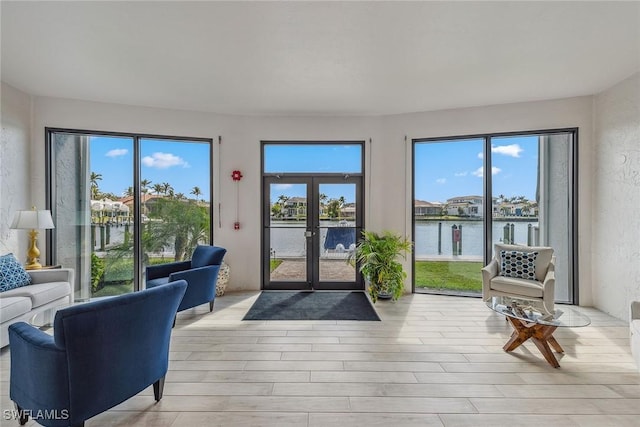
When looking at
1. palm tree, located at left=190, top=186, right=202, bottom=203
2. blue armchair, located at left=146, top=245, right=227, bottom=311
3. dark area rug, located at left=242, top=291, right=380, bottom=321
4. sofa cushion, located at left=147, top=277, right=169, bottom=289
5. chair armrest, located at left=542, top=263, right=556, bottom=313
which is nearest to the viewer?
chair armrest, located at left=542, top=263, right=556, bottom=313

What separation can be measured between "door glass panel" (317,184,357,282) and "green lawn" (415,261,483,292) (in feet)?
3.99

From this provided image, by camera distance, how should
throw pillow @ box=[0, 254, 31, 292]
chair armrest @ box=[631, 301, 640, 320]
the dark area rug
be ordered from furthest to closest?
the dark area rug < throw pillow @ box=[0, 254, 31, 292] < chair armrest @ box=[631, 301, 640, 320]

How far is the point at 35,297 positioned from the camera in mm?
3025

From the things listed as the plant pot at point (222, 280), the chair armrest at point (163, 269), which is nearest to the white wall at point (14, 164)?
the chair armrest at point (163, 269)

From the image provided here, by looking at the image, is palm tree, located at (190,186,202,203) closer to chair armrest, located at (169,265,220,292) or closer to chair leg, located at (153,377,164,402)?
chair armrest, located at (169,265,220,292)

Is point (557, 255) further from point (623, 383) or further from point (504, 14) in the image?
point (504, 14)

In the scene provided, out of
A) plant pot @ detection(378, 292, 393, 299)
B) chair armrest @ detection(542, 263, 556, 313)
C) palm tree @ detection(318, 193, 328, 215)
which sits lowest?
plant pot @ detection(378, 292, 393, 299)

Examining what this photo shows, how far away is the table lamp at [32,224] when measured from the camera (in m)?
3.44

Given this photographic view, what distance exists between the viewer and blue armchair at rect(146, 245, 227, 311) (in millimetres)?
3549

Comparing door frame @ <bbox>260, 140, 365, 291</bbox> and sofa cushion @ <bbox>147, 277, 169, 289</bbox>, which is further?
door frame @ <bbox>260, 140, 365, 291</bbox>

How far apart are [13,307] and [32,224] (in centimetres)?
119

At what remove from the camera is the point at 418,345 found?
2.95 meters

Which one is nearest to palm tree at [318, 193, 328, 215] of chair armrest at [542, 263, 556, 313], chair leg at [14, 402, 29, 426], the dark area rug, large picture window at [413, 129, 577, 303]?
the dark area rug

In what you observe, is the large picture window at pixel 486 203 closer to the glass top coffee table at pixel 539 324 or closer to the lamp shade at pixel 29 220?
the glass top coffee table at pixel 539 324
